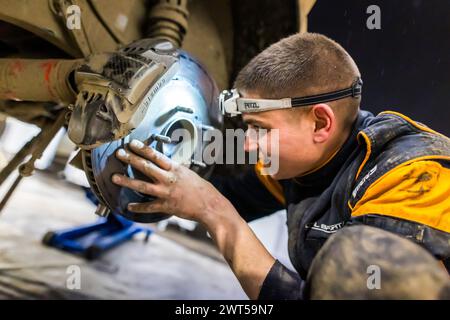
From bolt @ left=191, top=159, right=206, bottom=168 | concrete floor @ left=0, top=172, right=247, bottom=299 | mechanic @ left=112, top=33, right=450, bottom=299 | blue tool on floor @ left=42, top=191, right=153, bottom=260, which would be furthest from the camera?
blue tool on floor @ left=42, top=191, right=153, bottom=260

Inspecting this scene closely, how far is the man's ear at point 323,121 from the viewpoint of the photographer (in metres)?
0.70

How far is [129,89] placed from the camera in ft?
2.04

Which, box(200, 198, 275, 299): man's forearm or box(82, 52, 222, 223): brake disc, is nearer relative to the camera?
box(200, 198, 275, 299): man's forearm

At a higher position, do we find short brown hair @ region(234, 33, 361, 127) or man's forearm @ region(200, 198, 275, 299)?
short brown hair @ region(234, 33, 361, 127)

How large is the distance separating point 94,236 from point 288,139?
4.80 ft

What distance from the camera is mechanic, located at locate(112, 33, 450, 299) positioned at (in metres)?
0.60

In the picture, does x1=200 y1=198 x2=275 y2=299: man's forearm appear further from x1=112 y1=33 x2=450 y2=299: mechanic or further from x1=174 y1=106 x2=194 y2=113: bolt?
x1=174 y1=106 x2=194 y2=113: bolt

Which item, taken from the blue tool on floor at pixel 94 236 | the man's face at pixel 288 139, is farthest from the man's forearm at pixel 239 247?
the blue tool on floor at pixel 94 236

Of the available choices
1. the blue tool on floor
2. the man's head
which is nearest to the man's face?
the man's head

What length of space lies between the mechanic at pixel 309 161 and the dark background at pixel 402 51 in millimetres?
223

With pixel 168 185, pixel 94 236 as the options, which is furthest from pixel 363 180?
pixel 94 236

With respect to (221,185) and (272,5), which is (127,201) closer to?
(221,185)

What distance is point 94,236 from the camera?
6.36ft

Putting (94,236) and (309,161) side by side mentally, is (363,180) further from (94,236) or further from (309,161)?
(94,236)
